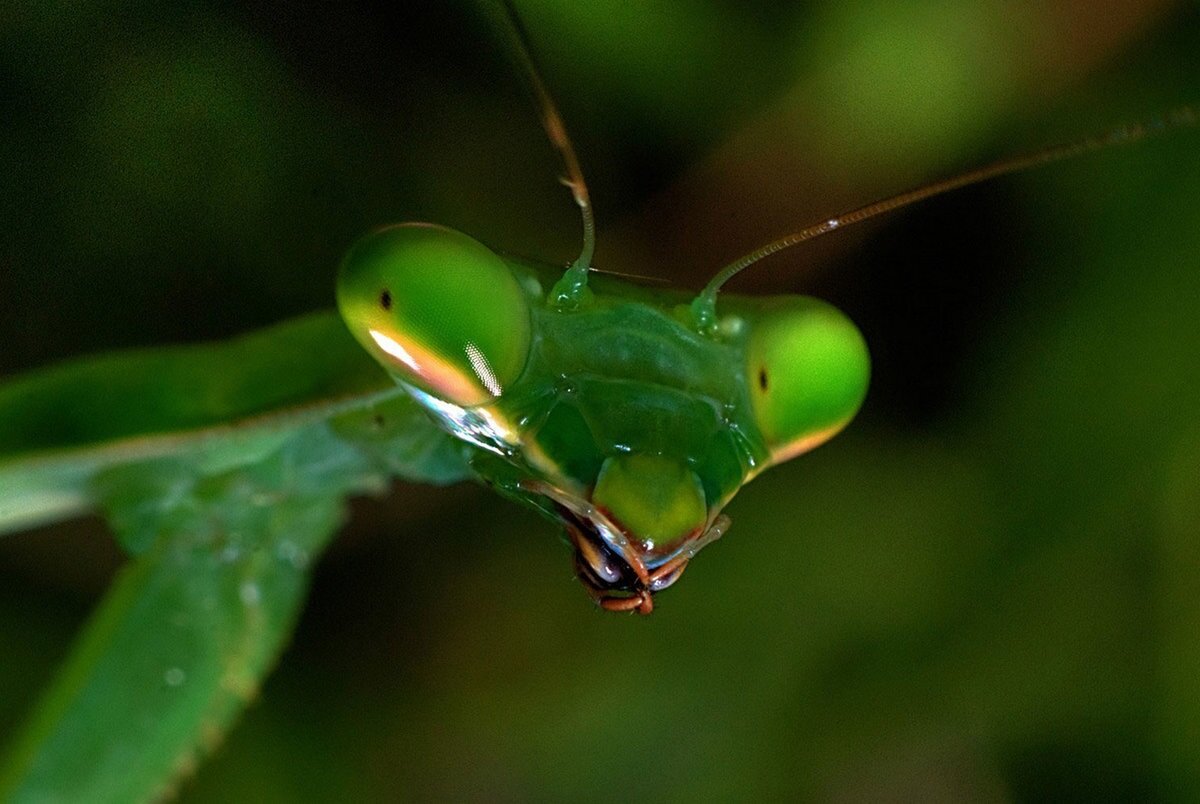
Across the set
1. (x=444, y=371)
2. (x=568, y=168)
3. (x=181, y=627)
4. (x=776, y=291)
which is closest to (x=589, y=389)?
(x=444, y=371)

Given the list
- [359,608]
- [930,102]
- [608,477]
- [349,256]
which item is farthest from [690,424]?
[359,608]

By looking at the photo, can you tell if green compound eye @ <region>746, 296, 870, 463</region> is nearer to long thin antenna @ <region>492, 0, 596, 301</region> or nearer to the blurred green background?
long thin antenna @ <region>492, 0, 596, 301</region>

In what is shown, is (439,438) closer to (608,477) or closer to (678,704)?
(608,477)

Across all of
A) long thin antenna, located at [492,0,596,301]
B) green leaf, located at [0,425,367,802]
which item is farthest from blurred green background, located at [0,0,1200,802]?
long thin antenna, located at [492,0,596,301]

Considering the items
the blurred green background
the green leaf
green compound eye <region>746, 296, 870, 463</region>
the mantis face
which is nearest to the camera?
the mantis face

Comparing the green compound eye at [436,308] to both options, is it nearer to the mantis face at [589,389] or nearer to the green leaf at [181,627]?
the mantis face at [589,389]

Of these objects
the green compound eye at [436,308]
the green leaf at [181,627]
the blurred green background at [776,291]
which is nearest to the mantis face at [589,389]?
the green compound eye at [436,308]
